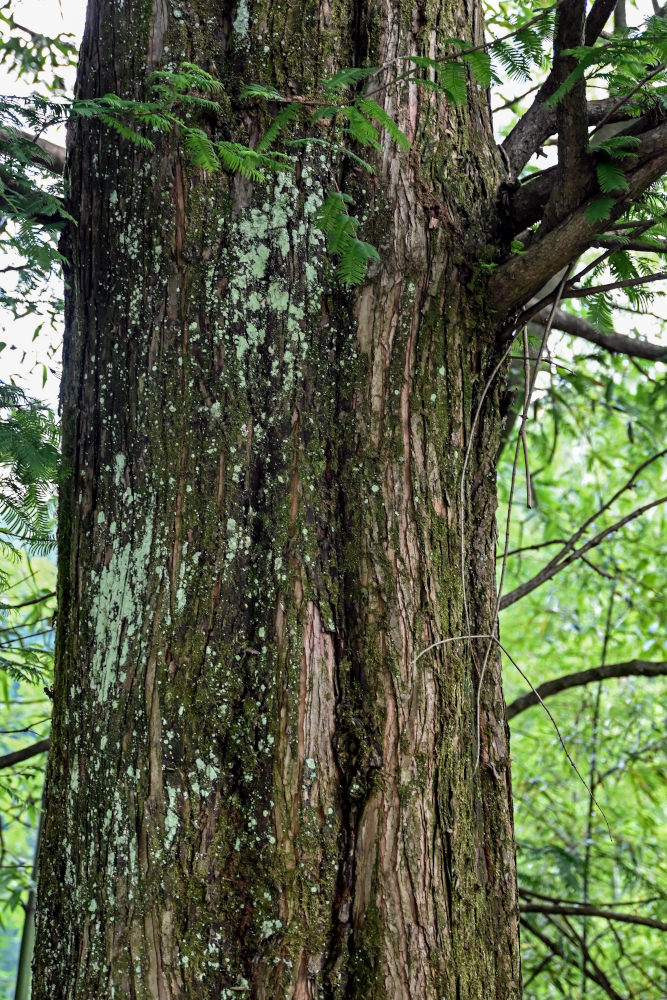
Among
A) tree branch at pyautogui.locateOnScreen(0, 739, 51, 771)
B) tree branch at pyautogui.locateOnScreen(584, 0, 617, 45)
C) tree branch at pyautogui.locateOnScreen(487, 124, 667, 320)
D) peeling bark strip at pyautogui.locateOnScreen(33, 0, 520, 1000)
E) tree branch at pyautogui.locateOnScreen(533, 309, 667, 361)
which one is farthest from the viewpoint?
tree branch at pyautogui.locateOnScreen(533, 309, 667, 361)

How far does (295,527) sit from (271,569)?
0.08m

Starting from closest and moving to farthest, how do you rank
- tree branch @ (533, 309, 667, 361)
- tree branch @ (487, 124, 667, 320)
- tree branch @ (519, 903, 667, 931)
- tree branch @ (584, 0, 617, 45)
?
tree branch @ (487, 124, 667, 320) < tree branch @ (584, 0, 617, 45) < tree branch @ (519, 903, 667, 931) < tree branch @ (533, 309, 667, 361)

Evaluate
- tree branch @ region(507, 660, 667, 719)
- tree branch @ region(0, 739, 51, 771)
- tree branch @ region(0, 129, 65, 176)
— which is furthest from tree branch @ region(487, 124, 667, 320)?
tree branch @ region(0, 739, 51, 771)

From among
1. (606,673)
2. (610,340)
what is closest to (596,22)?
(610,340)

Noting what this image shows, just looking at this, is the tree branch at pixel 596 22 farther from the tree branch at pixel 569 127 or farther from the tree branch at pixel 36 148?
the tree branch at pixel 36 148

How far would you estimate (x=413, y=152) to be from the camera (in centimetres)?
151

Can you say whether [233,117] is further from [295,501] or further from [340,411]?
[295,501]

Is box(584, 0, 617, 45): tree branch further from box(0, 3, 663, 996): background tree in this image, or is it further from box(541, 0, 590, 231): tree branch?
box(541, 0, 590, 231): tree branch

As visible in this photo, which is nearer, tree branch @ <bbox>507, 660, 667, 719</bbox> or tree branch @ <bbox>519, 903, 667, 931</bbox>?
tree branch @ <bbox>519, 903, 667, 931</bbox>

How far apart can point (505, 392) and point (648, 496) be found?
4.99 metres

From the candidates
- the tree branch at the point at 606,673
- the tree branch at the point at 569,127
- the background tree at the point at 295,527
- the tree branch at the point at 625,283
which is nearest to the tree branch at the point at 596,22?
the background tree at the point at 295,527

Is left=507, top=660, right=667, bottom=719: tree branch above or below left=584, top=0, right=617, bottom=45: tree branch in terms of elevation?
below

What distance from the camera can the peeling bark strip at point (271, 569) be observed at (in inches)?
48.7

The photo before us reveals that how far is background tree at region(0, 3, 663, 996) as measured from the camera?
4.07 feet
